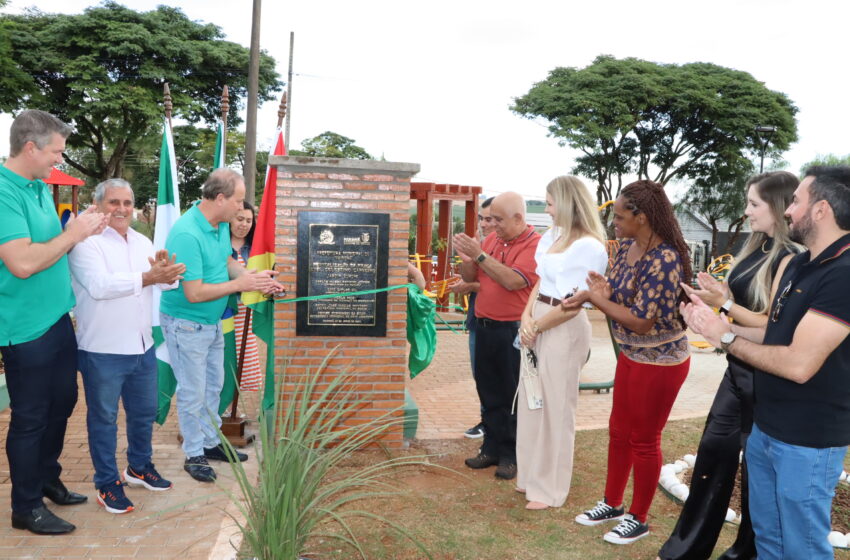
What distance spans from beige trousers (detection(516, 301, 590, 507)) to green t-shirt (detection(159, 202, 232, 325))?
85.8 inches

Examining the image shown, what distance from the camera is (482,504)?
4438 mm

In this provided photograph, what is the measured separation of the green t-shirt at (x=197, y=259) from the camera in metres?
4.49

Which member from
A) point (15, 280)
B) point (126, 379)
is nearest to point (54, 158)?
point (15, 280)

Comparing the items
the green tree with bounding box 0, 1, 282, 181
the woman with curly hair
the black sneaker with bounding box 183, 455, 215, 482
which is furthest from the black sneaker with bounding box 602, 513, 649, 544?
the green tree with bounding box 0, 1, 282, 181

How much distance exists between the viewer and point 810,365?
240 centimetres

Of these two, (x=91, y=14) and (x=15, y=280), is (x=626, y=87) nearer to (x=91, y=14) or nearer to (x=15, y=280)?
(x=91, y=14)

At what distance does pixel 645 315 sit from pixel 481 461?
2108mm

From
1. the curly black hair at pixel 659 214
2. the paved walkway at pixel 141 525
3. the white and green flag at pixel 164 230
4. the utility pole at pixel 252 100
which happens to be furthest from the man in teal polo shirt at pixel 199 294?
the utility pole at pixel 252 100

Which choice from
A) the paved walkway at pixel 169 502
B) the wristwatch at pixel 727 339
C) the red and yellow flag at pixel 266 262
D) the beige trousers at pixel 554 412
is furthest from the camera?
the red and yellow flag at pixel 266 262

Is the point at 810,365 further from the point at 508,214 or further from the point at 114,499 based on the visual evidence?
the point at 114,499

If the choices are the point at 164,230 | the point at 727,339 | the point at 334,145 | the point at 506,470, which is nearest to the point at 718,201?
the point at 334,145

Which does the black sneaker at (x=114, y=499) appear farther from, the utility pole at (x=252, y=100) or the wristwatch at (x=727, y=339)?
the utility pole at (x=252, y=100)

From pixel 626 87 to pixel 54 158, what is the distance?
1114 inches

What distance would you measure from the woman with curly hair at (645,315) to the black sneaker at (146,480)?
9.17 feet
